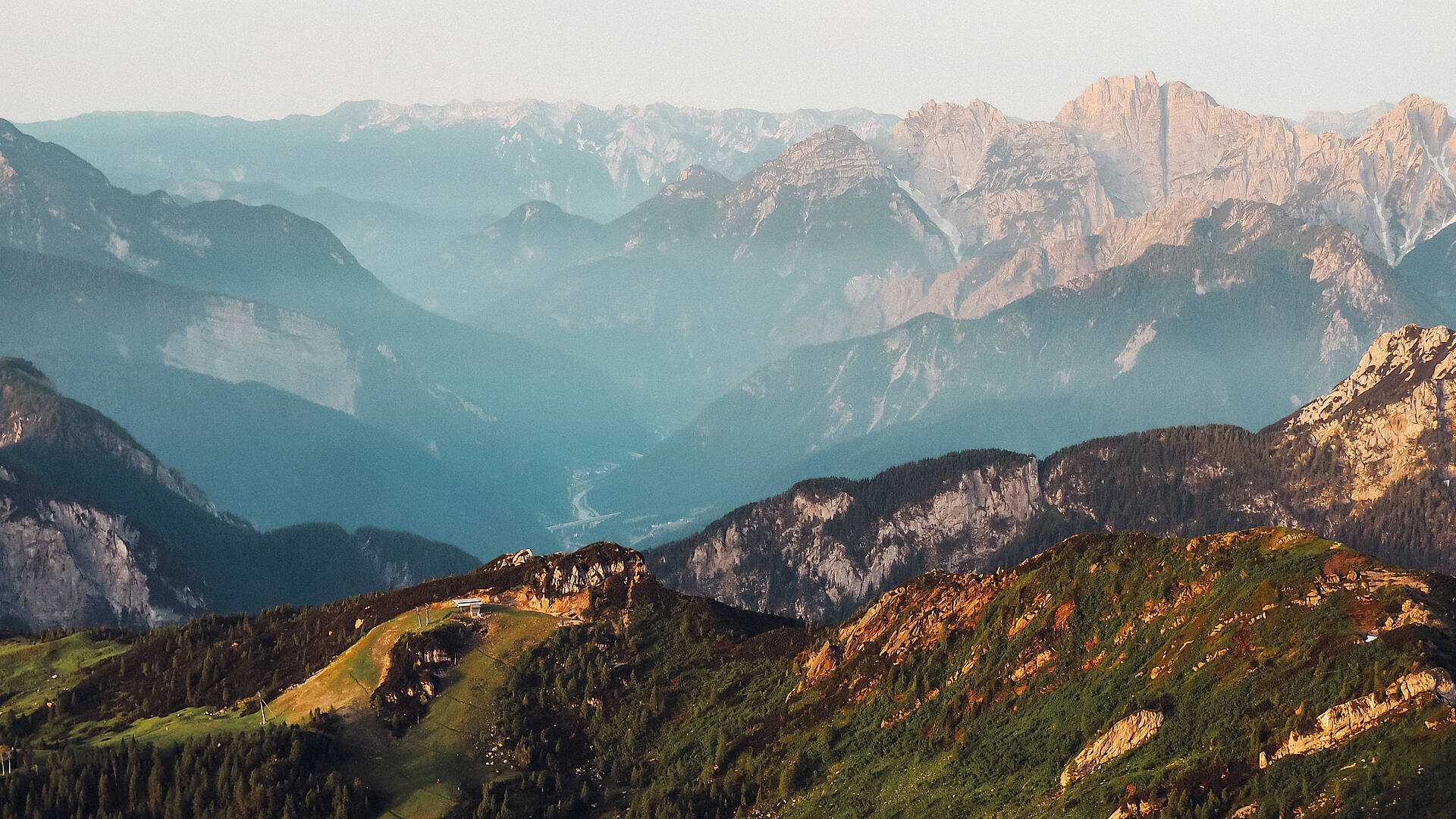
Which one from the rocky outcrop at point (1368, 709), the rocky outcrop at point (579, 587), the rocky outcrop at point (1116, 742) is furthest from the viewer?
the rocky outcrop at point (579, 587)

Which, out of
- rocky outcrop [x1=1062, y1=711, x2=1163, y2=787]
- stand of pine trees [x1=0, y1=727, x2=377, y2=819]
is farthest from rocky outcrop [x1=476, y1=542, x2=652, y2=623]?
rocky outcrop [x1=1062, y1=711, x2=1163, y2=787]

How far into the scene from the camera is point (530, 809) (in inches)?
6033

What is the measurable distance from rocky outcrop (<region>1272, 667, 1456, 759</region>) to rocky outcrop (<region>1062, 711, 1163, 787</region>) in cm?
1415

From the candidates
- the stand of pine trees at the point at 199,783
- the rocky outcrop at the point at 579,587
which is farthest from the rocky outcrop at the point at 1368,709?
the rocky outcrop at the point at 579,587

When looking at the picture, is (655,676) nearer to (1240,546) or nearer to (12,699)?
(1240,546)

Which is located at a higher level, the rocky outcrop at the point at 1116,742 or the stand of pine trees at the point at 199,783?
the stand of pine trees at the point at 199,783

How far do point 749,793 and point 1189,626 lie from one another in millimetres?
46234

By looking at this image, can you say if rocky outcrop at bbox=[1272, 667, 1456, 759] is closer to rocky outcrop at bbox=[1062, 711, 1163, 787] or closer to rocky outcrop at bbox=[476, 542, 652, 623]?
rocky outcrop at bbox=[1062, 711, 1163, 787]

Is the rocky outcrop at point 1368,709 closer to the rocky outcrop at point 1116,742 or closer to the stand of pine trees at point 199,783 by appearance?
the rocky outcrop at point 1116,742

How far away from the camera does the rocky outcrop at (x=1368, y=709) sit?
109125 millimetres

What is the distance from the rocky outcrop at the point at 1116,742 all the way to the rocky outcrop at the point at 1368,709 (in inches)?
557

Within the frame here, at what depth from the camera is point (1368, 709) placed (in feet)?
363

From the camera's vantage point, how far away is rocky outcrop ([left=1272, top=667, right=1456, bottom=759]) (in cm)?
10912

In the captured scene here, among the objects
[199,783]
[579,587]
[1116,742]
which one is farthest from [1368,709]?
[199,783]
